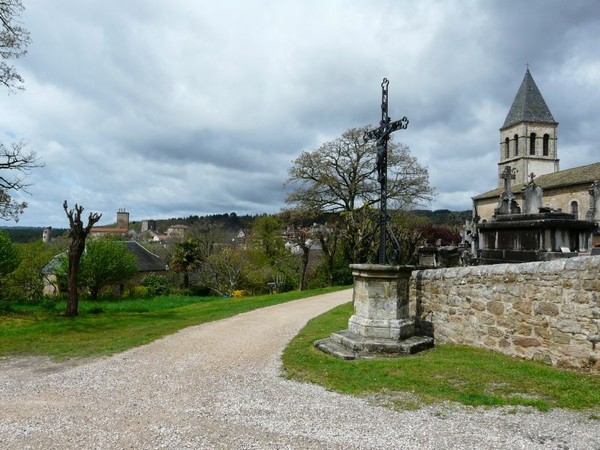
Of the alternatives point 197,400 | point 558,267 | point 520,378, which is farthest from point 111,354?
point 558,267

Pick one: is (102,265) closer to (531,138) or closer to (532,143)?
(531,138)

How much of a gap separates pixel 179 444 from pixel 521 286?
5.16m

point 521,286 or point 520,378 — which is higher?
point 521,286

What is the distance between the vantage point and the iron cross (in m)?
7.24

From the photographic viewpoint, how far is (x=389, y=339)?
6918mm

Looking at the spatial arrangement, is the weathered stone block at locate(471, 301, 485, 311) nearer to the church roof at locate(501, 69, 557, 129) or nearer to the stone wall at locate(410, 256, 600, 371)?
the stone wall at locate(410, 256, 600, 371)

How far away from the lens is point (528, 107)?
5188 centimetres

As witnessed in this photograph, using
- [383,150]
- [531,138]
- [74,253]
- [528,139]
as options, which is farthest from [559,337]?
[531,138]

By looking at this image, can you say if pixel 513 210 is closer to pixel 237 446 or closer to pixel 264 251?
pixel 237 446

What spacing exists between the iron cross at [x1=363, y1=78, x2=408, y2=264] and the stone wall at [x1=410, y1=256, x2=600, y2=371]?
1346 millimetres

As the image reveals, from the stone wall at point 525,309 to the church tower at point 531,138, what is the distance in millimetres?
50157

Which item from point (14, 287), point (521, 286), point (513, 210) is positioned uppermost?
point (513, 210)

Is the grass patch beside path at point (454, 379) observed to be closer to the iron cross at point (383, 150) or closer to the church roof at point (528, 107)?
the iron cross at point (383, 150)

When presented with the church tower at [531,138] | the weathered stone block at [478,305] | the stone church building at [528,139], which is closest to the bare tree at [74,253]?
the weathered stone block at [478,305]
